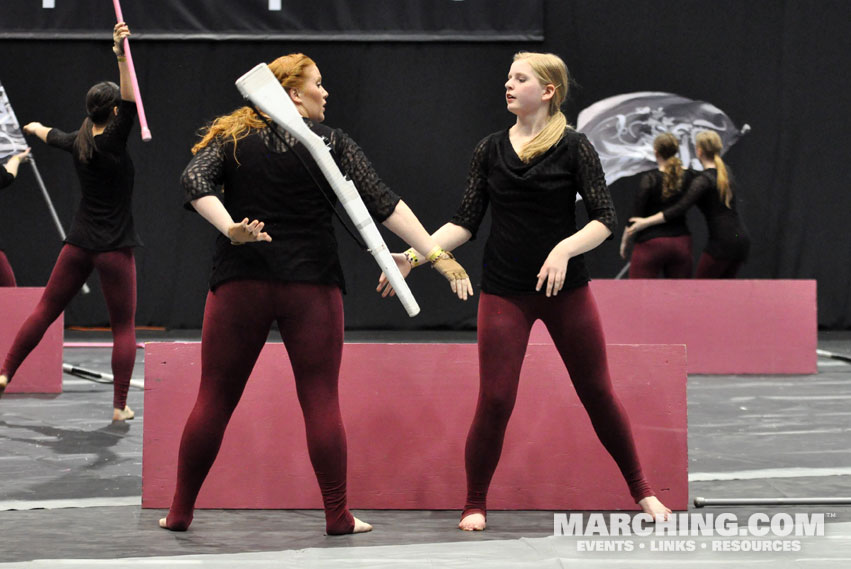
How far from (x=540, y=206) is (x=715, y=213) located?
3936 millimetres

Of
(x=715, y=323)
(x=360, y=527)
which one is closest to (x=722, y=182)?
(x=715, y=323)

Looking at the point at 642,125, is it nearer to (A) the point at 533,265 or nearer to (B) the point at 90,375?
(B) the point at 90,375

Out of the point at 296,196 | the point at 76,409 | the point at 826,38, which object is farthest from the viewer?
the point at 826,38

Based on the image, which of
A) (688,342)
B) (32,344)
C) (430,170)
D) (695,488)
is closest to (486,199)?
(695,488)

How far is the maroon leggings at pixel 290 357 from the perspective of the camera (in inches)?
116

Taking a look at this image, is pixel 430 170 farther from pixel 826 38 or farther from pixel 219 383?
pixel 219 383

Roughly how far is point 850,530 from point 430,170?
6.08 m

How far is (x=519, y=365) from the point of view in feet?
10.4

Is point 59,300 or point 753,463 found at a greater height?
point 59,300

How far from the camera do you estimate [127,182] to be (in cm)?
481

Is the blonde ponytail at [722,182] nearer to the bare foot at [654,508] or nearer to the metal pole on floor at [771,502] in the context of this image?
the metal pole on floor at [771,502]

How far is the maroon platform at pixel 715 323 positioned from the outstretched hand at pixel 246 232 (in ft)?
13.5

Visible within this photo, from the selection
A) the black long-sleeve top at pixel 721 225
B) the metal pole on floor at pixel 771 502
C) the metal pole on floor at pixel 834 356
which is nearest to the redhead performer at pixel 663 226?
the black long-sleeve top at pixel 721 225

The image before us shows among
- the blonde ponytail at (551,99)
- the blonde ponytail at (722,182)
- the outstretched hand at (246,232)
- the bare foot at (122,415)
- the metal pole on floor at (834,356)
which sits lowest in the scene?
the metal pole on floor at (834,356)
